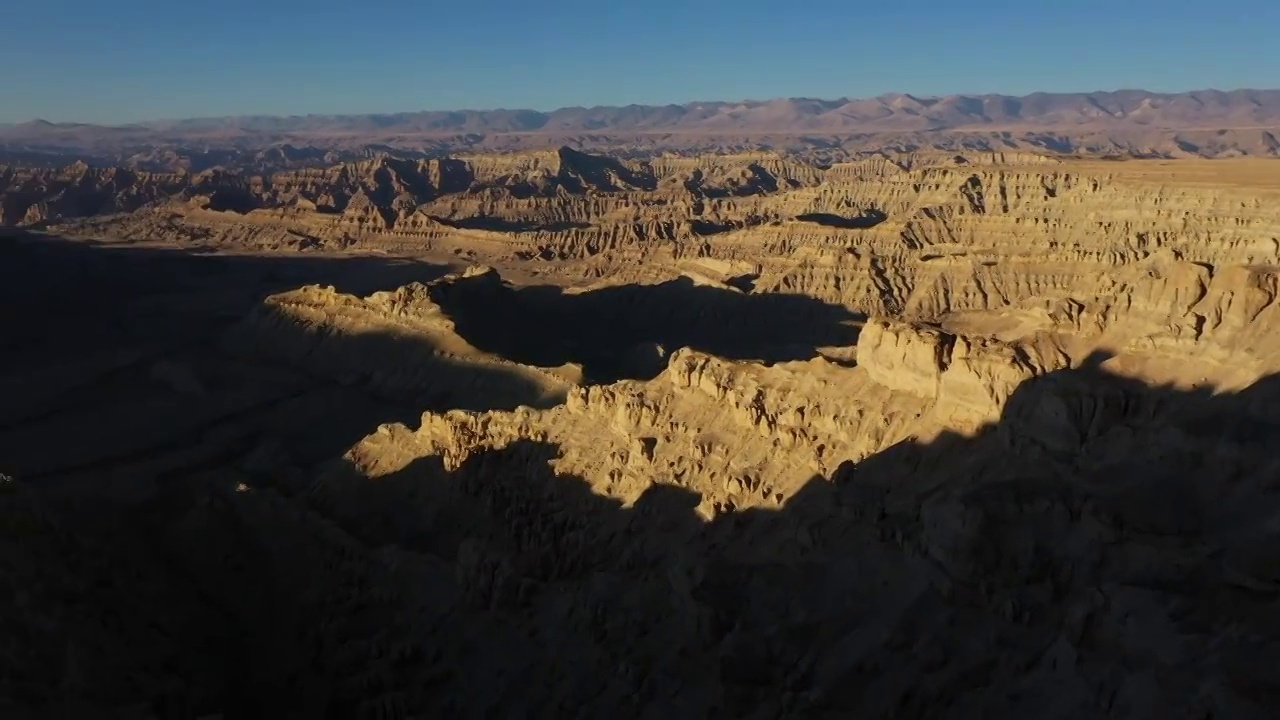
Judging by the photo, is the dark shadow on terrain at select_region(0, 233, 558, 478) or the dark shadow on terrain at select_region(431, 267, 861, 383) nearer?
the dark shadow on terrain at select_region(0, 233, 558, 478)

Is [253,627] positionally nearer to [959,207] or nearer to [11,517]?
[11,517]

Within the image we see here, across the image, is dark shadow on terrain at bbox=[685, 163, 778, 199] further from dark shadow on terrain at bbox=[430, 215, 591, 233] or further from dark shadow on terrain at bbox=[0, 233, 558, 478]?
dark shadow on terrain at bbox=[0, 233, 558, 478]

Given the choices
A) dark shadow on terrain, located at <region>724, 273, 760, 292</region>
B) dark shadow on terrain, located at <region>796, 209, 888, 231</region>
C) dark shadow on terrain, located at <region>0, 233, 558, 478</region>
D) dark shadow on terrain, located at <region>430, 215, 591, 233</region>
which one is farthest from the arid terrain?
dark shadow on terrain, located at <region>430, 215, 591, 233</region>

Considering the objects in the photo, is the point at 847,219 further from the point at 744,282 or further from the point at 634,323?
the point at 634,323

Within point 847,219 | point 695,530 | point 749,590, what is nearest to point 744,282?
point 847,219

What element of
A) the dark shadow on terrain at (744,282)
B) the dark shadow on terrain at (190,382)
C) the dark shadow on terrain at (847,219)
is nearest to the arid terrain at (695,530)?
the dark shadow on terrain at (190,382)

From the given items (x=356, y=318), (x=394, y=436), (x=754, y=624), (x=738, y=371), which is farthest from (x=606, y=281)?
(x=754, y=624)
